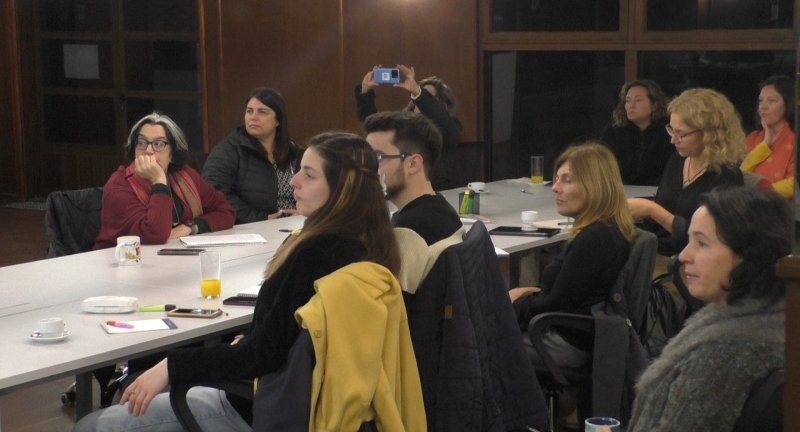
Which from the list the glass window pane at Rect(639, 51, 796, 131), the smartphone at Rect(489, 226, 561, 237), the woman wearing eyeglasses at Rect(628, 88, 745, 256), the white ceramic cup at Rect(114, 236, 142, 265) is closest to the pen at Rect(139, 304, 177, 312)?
the white ceramic cup at Rect(114, 236, 142, 265)

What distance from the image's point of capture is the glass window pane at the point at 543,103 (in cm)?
812

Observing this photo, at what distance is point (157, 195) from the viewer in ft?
14.8

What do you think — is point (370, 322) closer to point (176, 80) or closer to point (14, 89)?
point (176, 80)

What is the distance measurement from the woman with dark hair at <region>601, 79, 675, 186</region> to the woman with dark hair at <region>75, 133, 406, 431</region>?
164 inches

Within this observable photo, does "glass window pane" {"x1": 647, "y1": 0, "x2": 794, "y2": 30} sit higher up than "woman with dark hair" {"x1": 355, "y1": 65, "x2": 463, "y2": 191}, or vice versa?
"glass window pane" {"x1": 647, "y1": 0, "x2": 794, "y2": 30}

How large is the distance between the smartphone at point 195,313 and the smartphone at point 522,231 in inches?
71.4

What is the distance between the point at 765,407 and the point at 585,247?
1789 millimetres

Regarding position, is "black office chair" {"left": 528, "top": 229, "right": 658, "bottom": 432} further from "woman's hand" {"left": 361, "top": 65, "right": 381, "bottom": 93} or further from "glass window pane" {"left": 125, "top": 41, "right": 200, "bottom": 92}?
"glass window pane" {"left": 125, "top": 41, "right": 200, "bottom": 92}

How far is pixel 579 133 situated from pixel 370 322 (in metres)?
5.91

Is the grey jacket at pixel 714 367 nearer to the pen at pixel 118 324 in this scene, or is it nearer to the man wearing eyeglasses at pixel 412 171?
the man wearing eyeglasses at pixel 412 171

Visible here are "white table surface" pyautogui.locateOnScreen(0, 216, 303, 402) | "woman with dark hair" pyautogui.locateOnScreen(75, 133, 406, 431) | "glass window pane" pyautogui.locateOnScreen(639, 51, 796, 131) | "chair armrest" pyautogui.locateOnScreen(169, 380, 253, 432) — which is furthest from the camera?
"glass window pane" pyautogui.locateOnScreen(639, 51, 796, 131)

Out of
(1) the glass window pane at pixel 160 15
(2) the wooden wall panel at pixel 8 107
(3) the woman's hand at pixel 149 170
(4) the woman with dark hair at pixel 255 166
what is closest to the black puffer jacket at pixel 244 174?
(4) the woman with dark hair at pixel 255 166

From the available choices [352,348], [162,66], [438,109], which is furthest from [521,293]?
[162,66]

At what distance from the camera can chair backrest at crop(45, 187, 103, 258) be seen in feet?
15.3
